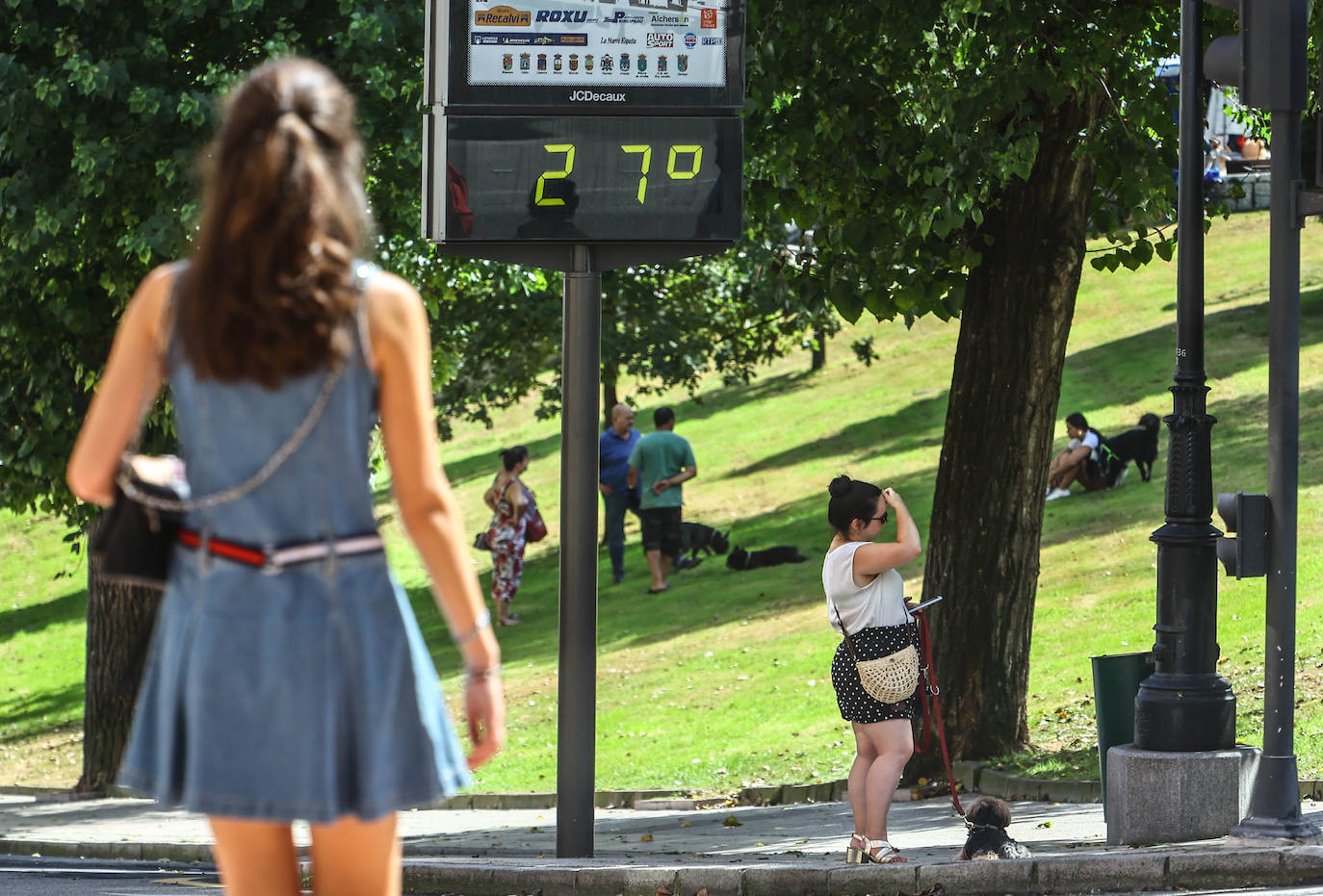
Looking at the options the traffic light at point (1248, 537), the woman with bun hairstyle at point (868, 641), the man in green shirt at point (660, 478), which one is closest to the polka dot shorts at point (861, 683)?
the woman with bun hairstyle at point (868, 641)

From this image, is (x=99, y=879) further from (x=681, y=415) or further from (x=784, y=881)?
(x=681, y=415)

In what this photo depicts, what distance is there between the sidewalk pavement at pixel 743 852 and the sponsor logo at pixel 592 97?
130 inches

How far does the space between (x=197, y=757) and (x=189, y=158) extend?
9.72 metres

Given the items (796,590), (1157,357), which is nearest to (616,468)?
(796,590)

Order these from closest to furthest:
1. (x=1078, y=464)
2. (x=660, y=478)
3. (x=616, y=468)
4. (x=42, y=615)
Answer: (x=660, y=478) → (x=616, y=468) → (x=1078, y=464) → (x=42, y=615)

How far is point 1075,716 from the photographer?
12367mm

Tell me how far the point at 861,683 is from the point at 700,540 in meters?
14.2

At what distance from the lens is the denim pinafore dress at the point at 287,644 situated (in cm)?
299

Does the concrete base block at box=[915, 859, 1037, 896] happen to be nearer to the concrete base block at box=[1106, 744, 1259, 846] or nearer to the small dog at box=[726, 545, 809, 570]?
the concrete base block at box=[1106, 744, 1259, 846]

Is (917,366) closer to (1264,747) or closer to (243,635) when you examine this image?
(1264,747)

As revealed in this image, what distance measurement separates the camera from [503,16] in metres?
7.94

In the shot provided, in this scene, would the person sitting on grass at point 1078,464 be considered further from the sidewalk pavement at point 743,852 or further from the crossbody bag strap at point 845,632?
the crossbody bag strap at point 845,632

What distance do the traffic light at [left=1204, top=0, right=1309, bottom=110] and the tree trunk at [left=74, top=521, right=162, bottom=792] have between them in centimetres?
965

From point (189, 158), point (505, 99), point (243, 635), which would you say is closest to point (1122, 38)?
point (505, 99)
